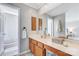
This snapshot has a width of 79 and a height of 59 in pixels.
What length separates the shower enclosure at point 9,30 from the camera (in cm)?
120

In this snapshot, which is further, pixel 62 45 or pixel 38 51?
pixel 38 51

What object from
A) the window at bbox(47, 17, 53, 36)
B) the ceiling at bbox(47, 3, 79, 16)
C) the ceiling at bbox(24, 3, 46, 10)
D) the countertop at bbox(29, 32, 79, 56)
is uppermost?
the ceiling at bbox(24, 3, 46, 10)

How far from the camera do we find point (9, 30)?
1227 millimetres

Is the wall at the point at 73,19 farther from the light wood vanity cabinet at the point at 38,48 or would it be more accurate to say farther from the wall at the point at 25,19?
the wall at the point at 25,19

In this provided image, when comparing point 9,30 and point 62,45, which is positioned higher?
point 9,30

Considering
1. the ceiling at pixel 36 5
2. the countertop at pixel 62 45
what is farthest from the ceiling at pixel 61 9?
the countertop at pixel 62 45

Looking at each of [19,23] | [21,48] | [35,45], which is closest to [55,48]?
[35,45]

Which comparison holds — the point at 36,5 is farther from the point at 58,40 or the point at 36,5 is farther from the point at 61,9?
the point at 58,40

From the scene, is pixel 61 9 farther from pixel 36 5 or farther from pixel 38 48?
pixel 38 48

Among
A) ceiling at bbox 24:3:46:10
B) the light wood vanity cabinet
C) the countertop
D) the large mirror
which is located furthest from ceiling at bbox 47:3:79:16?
the light wood vanity cabinet

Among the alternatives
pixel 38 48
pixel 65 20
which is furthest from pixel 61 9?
pixel 38 48

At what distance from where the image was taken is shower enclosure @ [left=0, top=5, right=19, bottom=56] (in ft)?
3.94

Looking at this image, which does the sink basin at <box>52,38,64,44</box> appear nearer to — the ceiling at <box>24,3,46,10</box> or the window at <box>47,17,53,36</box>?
the window at <box>47,17,53,36</box>

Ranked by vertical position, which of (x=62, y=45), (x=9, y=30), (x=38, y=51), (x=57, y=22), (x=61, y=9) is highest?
(x=61, y=9)
